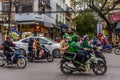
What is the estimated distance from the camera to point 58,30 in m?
71.9

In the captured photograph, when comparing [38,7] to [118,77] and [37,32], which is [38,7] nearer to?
[37,32]

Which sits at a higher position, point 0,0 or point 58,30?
point 0,0

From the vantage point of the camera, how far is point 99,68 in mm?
16891

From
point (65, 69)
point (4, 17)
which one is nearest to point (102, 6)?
point (4, 17)

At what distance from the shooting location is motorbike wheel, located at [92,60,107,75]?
16875 millimetres

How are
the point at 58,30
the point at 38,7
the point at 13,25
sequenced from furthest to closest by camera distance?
the point at 58,30, the point at 38,7, the point at 13,25

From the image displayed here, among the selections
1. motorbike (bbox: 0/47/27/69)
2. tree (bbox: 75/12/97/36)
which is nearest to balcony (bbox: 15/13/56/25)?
tree (bbox: 75/12/97/36)

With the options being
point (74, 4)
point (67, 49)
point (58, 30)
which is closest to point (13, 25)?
point (74, 4)

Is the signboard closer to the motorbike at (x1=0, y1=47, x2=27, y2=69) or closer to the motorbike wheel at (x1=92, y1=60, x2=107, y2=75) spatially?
the motorbike at (x1=0, y1=47, x2=27, y2=69)

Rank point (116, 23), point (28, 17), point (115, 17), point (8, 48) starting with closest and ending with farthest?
point (8, 48), point (28, 17), point (116, 23), point (115, 17)

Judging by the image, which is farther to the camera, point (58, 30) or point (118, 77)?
point (58, 30)

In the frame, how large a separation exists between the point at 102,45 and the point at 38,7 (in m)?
18.6

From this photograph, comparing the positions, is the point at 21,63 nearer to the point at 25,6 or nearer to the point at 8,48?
the point at 8,48

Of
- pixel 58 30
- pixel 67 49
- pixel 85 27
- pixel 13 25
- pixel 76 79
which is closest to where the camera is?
pixel 76 79
